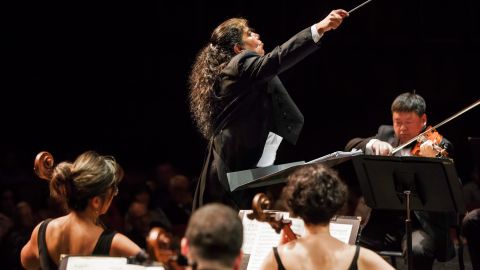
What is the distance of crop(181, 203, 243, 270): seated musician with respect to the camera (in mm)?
1841

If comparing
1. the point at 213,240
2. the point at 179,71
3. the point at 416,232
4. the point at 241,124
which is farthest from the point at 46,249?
the point at 179,71

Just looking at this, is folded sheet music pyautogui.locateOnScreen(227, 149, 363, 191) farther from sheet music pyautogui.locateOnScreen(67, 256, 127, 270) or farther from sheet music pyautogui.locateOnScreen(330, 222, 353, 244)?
sheet music pyautogui.locateOnScreen(67, 256, 127, 270)

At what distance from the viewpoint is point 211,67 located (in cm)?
385

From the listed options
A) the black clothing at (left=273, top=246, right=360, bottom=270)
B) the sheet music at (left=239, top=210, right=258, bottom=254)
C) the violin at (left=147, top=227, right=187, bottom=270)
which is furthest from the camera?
the sheet music at (left=239, top=210, right=258, bottom=254)

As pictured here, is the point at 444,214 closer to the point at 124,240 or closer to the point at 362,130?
the point at 124,240

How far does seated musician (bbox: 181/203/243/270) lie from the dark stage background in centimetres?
613

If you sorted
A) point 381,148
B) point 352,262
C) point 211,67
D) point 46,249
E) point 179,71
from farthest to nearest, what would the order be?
point 179,71 < point 381,148 < point 211,67 < point 46,249 < point 352,262

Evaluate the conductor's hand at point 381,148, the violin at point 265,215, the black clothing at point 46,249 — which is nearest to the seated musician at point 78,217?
the black clothing at point 46,249

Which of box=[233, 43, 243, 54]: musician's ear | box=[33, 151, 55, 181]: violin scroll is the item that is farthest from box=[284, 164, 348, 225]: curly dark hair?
box=[233, 43, 243, 54]: musician's ear

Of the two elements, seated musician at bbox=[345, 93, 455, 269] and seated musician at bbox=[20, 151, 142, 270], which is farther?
seated musician at bbox=[345, 93, 455, 269]

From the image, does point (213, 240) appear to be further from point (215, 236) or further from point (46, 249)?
point (46, 249)

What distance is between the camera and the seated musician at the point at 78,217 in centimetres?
266

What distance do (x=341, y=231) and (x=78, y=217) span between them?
1133 mm

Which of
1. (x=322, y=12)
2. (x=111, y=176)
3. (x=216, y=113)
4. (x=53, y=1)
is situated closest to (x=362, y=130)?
(x=322, y=12)
